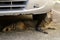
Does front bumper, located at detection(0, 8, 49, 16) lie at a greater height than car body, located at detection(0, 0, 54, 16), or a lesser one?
lesser

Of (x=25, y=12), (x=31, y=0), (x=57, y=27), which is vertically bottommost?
(x=57, y=27)

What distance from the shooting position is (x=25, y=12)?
3043 millimetres

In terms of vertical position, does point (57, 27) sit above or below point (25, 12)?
below

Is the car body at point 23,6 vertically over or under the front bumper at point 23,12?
over

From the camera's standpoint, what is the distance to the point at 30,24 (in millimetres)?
3836

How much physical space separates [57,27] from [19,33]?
0.92m

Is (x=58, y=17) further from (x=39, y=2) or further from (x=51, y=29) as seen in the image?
(x=39, y=2)

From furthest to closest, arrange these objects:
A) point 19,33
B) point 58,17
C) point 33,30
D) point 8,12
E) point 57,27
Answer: point 58,17 → point 57,27 → point 33,30 → point 19,33 → point 8,12

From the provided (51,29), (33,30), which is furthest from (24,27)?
(51,29)

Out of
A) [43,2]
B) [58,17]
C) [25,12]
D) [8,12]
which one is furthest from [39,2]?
[58,17]

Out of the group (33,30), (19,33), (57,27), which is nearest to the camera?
(19,33)

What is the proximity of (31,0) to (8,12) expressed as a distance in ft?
1.46

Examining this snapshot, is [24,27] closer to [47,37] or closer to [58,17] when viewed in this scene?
[47,37]

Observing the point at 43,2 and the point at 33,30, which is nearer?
the point at 43,2
